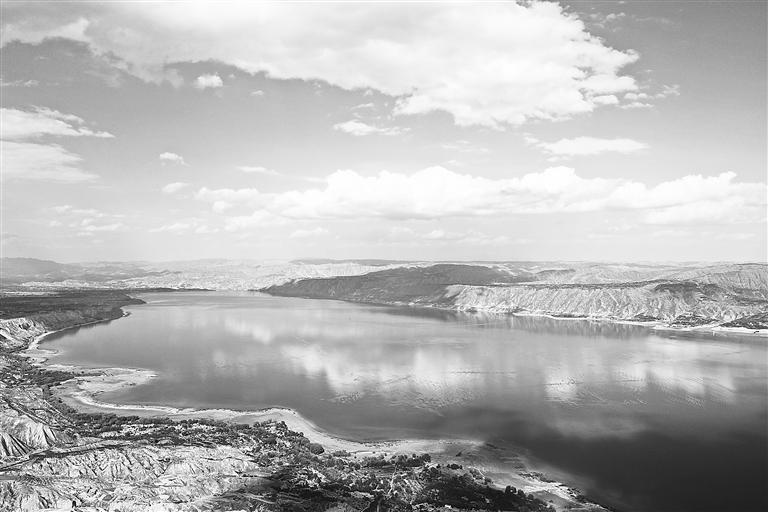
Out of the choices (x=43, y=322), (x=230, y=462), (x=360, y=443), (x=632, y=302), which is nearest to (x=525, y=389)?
(x=360, y=443)

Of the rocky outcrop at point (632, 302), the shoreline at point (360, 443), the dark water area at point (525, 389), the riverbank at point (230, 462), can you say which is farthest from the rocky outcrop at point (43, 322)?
the rocky outcrop at point (632, 302)

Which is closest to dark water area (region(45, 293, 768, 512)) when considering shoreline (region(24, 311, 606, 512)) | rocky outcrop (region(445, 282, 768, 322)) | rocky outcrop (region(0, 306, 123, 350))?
shoreline (region(24, 311, 606, 512))

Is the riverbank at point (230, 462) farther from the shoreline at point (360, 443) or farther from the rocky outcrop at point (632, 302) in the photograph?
the rocky outcrop at point (632, 302)

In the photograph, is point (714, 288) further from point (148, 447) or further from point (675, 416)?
point (148, 447)

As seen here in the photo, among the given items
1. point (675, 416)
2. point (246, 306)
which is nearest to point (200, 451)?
point (675, 416)

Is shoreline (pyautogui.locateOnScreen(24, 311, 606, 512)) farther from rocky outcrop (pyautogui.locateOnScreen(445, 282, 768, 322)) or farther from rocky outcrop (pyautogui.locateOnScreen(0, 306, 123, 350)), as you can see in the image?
rocky outcrop (pyautogui.locateOnScreen(445, 282, 768, 322))

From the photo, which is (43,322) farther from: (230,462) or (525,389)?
(525,389)
